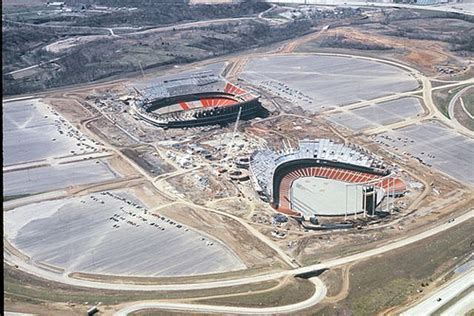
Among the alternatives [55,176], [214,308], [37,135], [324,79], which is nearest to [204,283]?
[214,308]

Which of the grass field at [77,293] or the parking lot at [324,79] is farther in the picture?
the parking lot at [324,79]

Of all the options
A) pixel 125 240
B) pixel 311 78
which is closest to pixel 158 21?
pixel 311 78

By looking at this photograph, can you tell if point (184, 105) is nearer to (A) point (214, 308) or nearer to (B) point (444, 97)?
(B) point (444, 97)

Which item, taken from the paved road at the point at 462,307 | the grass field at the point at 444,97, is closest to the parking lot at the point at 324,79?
the grass field at the point at 444,97

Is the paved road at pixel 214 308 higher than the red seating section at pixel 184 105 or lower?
lower

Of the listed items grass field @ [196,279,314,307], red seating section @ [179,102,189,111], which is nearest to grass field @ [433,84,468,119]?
red seating section @ [179,102,189,111]

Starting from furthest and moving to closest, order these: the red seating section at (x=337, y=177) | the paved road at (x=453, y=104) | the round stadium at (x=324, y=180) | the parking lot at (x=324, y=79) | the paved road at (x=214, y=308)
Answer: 1. the parking lot at (x=324, y=79)
2. the paved road at (x=453, y=104)
3. the red seating section at (x=337, y=177)
4. the round stadium at (x=324, y=180)
5. the paved road at (x=214, y=308)

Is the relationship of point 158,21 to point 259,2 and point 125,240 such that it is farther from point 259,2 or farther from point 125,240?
point 125,240

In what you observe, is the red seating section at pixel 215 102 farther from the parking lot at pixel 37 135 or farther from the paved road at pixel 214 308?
the paved road at pixel 214 308
